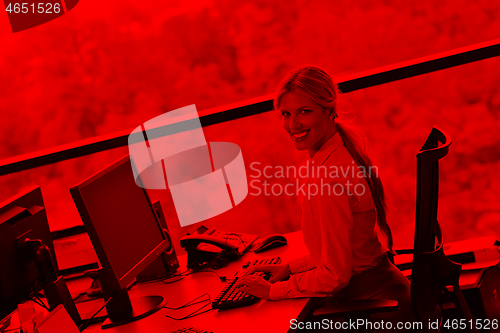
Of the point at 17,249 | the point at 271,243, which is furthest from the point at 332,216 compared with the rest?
the point at 17,249

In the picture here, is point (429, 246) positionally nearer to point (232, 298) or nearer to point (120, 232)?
point (232, 298)

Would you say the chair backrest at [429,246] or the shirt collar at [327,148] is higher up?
the shirt collar at [327,148]

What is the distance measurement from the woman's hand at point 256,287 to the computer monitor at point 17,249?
702 millimetres

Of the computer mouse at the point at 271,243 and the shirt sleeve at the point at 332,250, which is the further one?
the computer mouse at the point at 271,243

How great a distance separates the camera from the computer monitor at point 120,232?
1.58 metres

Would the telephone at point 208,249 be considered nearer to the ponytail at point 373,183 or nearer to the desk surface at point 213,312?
the desk surface at point 213,312

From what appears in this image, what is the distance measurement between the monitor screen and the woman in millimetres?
433

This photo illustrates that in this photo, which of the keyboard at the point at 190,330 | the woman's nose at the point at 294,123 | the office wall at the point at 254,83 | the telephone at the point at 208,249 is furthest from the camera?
the office wall at the point at 254,83

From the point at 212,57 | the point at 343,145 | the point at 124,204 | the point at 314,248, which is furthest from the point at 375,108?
the point at 124,204

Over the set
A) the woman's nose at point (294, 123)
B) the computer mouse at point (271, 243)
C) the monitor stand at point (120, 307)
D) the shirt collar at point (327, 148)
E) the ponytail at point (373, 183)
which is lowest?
the computer mouse at point (271, 243)

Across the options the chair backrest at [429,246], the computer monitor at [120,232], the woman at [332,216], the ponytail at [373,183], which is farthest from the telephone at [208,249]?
the chair backrest at [429,246]

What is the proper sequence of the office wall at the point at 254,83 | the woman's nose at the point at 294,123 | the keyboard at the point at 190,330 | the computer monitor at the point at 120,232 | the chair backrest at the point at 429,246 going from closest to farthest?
1. the chair backrest at the point at 429,246
2. the keyboard at the point at 190,330
3. the computer monitor at the point at 120,232
4. the woman's nose at the point at 294,123
5. the office wall at the point at 254,83

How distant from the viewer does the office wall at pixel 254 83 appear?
307 centimetres

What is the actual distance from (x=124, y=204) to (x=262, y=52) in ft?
5.97
